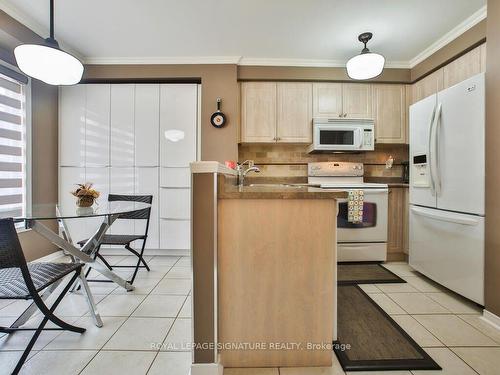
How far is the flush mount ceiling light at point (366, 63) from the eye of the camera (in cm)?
234

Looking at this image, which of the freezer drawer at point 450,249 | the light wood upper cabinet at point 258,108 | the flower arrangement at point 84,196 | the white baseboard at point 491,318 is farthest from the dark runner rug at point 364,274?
the flower arrangement at point 84,196

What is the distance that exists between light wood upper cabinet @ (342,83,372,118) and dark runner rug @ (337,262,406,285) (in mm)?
1910

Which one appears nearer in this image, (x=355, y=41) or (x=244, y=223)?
(x=244, y=223)

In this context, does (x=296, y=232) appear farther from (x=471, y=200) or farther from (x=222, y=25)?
(x=222, y=25)

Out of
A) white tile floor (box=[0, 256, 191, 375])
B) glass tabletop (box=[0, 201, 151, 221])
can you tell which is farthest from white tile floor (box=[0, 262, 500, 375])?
glass tabletop (box=[0, 201, 151, 221])

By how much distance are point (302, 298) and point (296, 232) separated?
35cm

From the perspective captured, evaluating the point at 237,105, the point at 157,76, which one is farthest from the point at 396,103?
the point at 157,76

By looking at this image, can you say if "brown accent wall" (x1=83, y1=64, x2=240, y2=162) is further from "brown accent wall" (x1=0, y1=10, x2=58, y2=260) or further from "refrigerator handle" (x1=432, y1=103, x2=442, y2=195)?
"refrigerator handle" (x1=432, y1=103, x2=442, y2=195)

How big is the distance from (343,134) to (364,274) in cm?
171

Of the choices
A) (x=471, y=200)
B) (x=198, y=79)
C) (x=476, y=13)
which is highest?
(x=476, y=13)

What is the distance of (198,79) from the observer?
3.12 m

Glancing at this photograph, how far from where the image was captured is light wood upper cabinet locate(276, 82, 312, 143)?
10.5 ft

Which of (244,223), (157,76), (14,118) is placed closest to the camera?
(244,223)

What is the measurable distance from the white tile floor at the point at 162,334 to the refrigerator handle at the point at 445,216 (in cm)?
68
